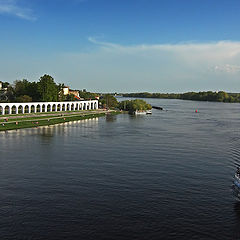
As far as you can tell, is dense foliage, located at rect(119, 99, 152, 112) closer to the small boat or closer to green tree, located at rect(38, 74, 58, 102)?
the small boat

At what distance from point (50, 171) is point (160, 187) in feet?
53.4

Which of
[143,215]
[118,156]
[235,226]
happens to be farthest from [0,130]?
[235,226]

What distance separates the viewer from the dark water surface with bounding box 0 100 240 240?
2584cm

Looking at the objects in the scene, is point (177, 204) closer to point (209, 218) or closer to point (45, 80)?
point (209, 218)

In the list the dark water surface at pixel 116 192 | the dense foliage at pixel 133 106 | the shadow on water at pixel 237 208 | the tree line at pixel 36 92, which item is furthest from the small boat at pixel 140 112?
the shadow on water at pixel 237 208

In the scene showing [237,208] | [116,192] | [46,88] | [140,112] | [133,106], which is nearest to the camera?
[237,208]

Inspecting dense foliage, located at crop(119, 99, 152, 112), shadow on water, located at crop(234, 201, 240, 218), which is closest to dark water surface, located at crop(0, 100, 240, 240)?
shadow on water, located at crop(234, 201, 240, 218)

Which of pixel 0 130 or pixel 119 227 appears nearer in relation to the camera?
pixel 119 227

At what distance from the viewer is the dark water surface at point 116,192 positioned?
2584cm

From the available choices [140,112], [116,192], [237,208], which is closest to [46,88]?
[140,112]

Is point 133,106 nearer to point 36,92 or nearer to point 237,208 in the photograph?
point 36,92

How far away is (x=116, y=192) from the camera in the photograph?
113ft

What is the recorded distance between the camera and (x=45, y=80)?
499 feet

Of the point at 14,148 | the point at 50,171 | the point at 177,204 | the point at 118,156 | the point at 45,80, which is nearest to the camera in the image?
the point at 177,204
